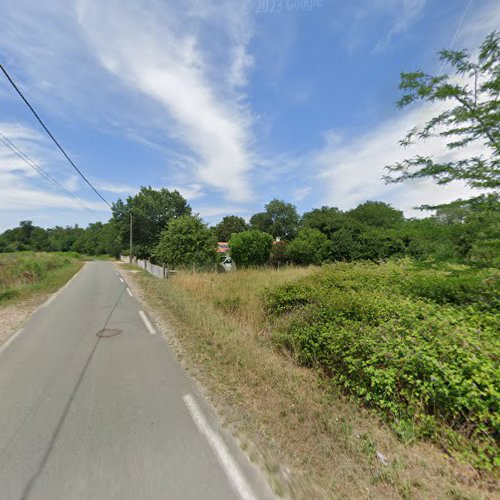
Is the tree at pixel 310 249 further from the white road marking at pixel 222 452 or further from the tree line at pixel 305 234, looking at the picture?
the white road marking at pixel 222 452

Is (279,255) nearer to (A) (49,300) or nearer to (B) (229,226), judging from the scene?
(A) (49,300)

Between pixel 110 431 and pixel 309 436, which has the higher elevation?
pixel 309 436

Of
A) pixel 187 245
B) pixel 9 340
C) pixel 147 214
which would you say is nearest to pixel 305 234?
pixel 187 245

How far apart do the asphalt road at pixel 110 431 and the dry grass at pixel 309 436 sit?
10.3 inches

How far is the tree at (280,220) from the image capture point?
173ft

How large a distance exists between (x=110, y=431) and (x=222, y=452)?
125 cm

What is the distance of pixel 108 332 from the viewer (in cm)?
A: 585

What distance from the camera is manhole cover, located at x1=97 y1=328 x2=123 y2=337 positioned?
18.5 ft

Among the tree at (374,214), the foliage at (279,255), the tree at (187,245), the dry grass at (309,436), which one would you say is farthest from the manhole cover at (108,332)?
the tree at (374,214)

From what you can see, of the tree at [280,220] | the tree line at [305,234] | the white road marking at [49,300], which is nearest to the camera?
the tree line at [305,234]

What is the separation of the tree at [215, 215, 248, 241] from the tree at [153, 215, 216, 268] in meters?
37.2

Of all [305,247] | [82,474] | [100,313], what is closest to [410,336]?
[82,474]

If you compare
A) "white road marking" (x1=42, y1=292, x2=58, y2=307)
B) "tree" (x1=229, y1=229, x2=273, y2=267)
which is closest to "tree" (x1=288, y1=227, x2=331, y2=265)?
"tree" (x1=229, y1=229, x2=273, y2=267)

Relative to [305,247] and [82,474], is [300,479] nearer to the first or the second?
[82,474]
